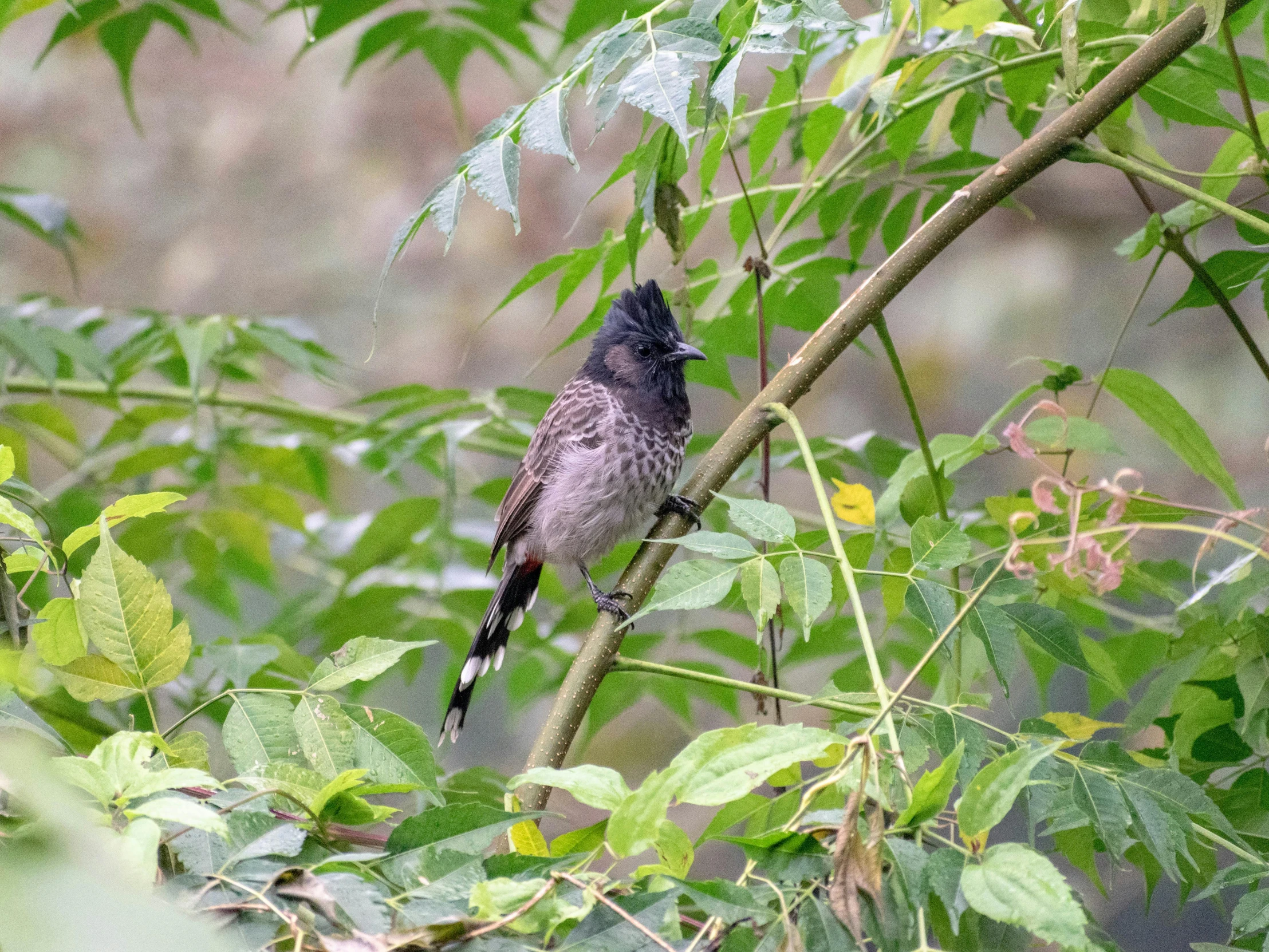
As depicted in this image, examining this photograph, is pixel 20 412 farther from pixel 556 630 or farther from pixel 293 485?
pixel 556 630

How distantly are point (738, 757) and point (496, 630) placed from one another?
63.7 inches

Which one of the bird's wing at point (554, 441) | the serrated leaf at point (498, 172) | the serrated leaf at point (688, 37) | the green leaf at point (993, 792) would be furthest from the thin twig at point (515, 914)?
the bird's wing at point (554, 441)

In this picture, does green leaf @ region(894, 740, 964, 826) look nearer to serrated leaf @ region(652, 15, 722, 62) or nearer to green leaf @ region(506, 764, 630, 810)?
green leaf @ region(506, 764, 630, 810)

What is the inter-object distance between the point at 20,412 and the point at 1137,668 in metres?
2.34

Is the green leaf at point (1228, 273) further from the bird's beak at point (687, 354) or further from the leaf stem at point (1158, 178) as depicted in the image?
the bird's beak at point (687, 354)

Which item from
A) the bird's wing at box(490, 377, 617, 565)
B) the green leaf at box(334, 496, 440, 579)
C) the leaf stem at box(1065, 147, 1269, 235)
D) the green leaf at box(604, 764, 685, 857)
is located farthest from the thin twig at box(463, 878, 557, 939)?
the bird's wing at box(490, 377, 617, 565)

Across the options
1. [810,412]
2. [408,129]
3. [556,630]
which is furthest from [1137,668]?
[408,129]

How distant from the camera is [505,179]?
1.09 metres

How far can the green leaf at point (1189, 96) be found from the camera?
1.23 m

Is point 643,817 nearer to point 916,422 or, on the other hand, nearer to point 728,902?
point 728,902

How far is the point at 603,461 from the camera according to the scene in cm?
237

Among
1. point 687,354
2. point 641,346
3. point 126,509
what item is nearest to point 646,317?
point 641,346

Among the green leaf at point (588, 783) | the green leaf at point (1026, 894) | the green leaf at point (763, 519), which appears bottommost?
the green leaf at point (588, 783)

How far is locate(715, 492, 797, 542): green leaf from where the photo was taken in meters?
0.96
